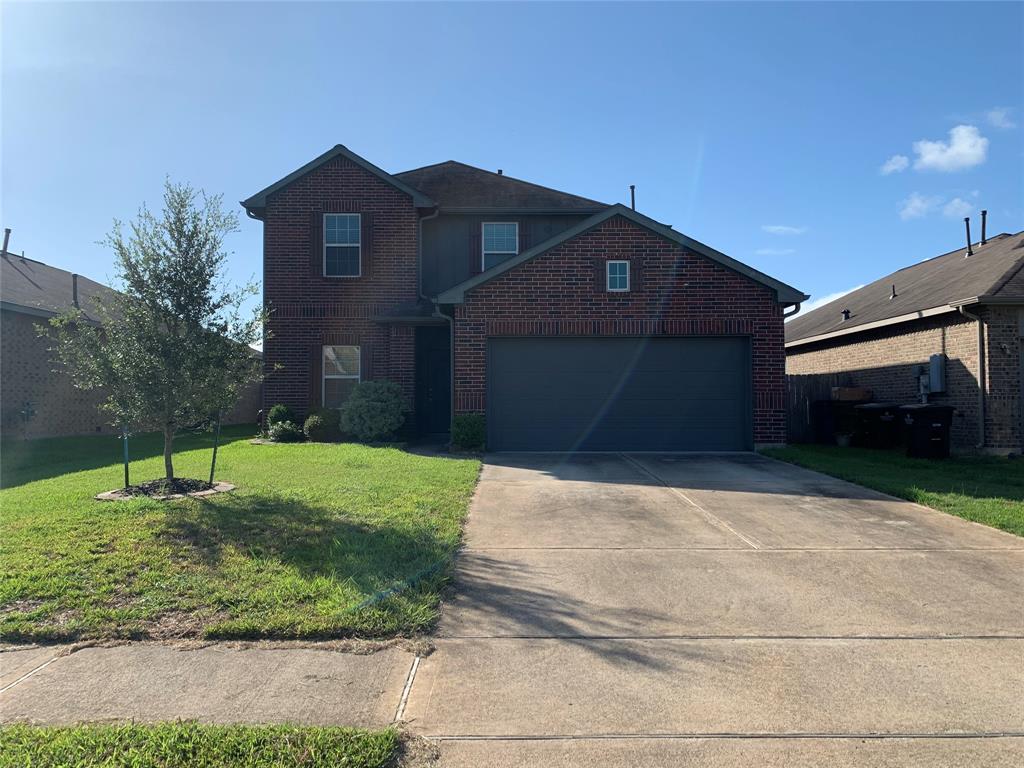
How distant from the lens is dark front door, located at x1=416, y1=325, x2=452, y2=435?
1616 centimetres

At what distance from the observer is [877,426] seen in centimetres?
1520

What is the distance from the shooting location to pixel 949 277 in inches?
645

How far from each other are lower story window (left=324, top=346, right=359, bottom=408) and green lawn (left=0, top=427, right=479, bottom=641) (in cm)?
631

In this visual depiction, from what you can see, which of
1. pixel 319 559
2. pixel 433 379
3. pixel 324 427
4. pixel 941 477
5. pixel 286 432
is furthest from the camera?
pixel 433 379

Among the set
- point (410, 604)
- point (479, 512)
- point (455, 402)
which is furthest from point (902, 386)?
point (410, 604)

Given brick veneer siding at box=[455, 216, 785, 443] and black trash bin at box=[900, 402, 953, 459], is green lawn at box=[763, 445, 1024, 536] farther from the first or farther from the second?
brick veneer siding at box=[455, 216, 785, 443]

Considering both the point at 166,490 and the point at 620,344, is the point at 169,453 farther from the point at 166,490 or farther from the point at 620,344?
the point at 620,344

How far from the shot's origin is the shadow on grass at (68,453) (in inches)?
432

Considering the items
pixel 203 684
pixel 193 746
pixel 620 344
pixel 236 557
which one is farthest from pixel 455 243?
pixel 193 746

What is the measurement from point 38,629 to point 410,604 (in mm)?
2359

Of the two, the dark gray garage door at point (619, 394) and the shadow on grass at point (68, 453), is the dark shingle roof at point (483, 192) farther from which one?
the shadow on grass at point (68, 453)

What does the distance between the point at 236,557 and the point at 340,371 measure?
10661mm

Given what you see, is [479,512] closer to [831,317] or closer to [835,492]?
[835,492]

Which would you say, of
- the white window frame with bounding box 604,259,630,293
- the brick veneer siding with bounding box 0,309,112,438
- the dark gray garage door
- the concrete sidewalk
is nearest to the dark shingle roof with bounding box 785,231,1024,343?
the dark gray garage door
